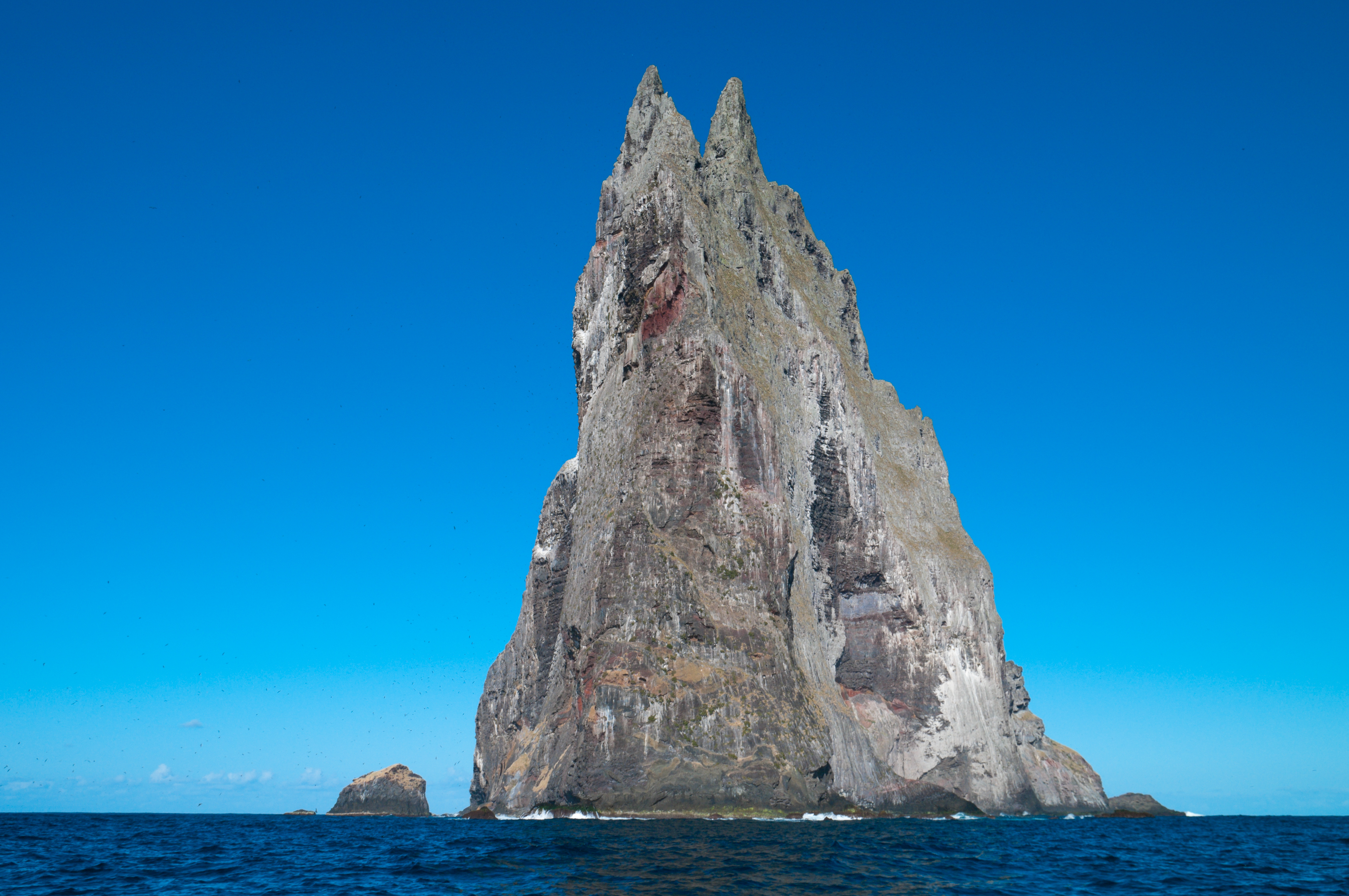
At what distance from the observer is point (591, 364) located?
8100cm

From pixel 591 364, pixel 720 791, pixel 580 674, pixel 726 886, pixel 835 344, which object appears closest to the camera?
pixel 726 886

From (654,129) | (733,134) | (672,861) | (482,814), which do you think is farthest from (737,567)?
(733,134)

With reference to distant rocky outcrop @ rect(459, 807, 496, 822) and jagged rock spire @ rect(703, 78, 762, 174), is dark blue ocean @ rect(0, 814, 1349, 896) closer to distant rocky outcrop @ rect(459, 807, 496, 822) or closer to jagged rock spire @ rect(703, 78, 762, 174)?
distant rocky outcrop @ rect(459, 807, 496, 822)

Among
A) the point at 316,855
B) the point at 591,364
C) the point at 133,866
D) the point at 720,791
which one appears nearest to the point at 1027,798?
the point at 720,791

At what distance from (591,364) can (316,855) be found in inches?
2082

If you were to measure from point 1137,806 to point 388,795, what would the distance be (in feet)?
268

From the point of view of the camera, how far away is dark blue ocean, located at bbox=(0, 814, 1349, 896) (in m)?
21.8

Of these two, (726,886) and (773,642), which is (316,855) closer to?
(726,886)

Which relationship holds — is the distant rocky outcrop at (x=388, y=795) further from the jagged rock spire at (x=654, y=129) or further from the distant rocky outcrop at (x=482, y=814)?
the jagged rock spire at (x=654, y=129)

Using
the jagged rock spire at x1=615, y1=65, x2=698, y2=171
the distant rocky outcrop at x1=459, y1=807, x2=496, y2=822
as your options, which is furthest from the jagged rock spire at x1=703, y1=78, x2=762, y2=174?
the distant rocky outcrop at x1=459, y1=807, x2=496, y2=822

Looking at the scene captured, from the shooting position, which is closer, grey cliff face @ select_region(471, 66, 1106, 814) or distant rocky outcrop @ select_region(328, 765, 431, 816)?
grey cliff face @ select_region(471, 66, 1106, 814)

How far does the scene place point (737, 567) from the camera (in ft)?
204

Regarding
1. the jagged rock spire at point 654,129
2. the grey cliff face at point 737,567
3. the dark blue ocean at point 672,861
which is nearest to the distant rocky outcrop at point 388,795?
the grey cliff face at point 737,567

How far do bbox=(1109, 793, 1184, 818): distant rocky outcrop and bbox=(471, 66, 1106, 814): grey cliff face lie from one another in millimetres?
4368
